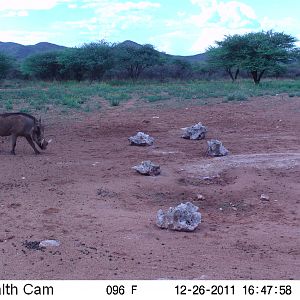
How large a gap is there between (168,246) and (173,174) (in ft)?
10.7

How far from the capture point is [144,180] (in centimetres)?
837

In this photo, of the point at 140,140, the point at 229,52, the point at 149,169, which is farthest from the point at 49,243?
the point at 229,52

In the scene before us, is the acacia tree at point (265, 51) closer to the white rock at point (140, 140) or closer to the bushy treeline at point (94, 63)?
the bushy treeline at point (94, 63)

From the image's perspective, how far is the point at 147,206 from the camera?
723 cm

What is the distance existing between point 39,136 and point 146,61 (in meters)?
38.3

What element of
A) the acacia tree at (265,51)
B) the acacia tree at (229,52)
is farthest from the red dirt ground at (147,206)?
the acacia tree at (229,52)

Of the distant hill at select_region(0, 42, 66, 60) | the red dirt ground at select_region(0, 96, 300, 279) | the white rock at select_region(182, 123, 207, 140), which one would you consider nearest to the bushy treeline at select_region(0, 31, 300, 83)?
the white rock at select_region(182, 123, 207, 140)

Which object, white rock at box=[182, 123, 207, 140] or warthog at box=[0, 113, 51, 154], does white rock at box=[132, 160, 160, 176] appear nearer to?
warthog at box=[0, 113, 51, 154]

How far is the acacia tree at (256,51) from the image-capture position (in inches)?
1435

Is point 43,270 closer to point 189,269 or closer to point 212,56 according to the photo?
point 189,269

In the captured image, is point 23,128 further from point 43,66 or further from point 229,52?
point 43,66

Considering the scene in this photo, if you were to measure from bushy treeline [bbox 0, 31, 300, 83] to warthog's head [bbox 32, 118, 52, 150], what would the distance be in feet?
89.2

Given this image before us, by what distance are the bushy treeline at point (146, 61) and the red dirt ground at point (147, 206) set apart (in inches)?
1006

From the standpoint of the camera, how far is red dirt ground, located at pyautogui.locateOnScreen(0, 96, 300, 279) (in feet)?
Result: 16.7
